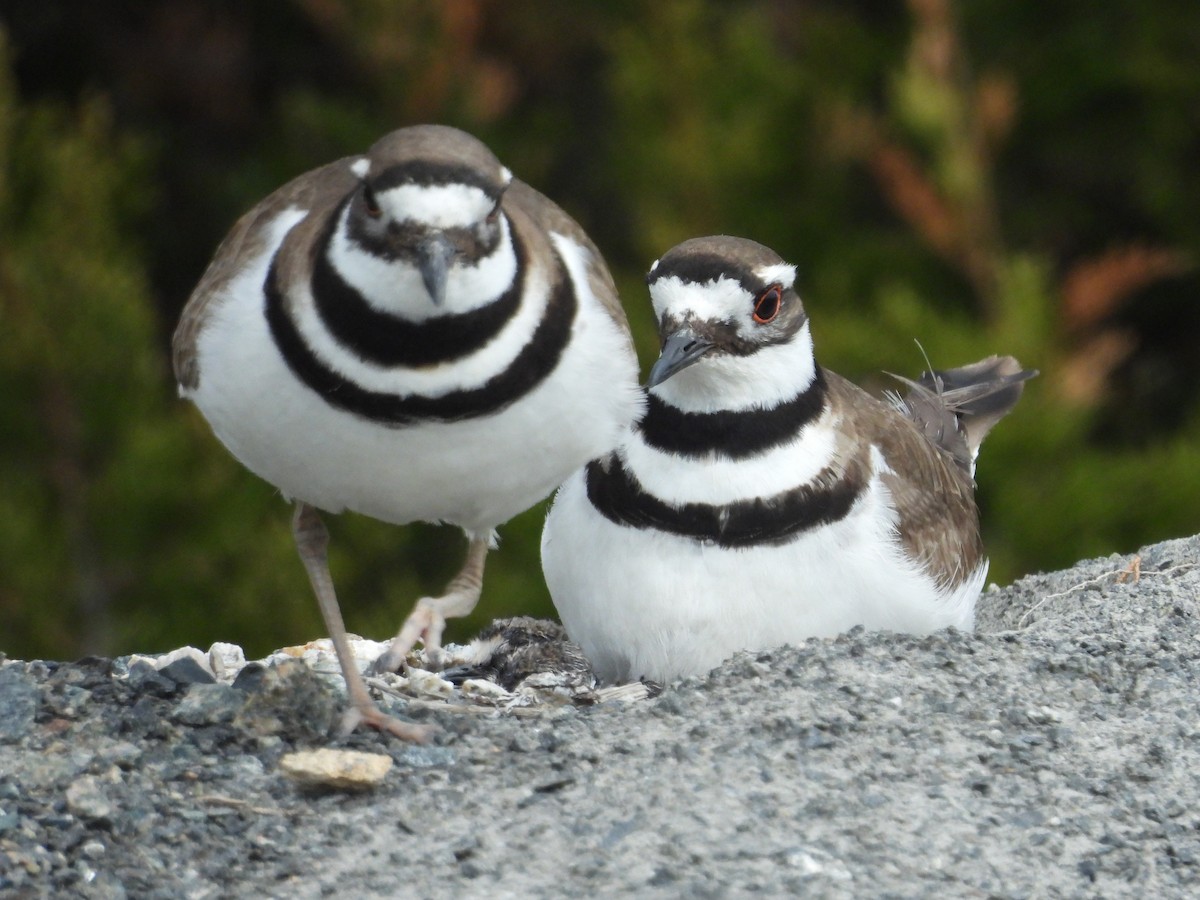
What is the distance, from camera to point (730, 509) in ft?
13.5

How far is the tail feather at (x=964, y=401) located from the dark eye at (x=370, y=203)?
2.31 metres

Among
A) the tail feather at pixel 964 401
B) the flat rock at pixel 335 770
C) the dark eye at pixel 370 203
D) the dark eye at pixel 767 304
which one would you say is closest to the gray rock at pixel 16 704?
the flat rock at pixel 335 770

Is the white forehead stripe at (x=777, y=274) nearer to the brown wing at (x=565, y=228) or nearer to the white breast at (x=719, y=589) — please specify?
the brown wing at (x=565, y=228)

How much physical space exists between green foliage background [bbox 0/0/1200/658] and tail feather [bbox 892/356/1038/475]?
1.58 feet

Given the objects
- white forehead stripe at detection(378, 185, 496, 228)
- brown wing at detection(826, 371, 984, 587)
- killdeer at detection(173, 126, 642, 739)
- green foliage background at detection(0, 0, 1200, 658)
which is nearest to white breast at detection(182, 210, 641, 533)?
killdeer at detection(173, 126, 642, 739)

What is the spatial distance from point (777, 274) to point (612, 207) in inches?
172

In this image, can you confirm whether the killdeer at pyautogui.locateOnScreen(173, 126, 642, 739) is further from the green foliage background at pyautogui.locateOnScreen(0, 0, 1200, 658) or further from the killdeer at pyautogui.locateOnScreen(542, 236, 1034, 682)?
the green foliage background at pyautogui.locateOnScreen(0, 0, 1200, 658)

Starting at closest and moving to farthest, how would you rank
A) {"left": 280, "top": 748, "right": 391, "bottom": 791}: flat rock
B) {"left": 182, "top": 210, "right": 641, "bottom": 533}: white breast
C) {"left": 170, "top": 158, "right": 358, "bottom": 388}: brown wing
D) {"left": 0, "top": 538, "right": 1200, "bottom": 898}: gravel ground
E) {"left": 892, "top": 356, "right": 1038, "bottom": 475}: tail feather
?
{"left": 0, "top": 538, "right": 1200, "bottom": 898}: gravel ground
{"left": 280, "top": 748, "right": 391, "bottom": 791}: flat rock
{"left": 182, "top": 210, "right": 641, "bottom": 533}: white breast
{"left": 170, "top": 158, "right": 358, "bottom": 388}: brown wing
{"left": 892, "top": 356, "right": 1038, "bottom": 475}: tail feather

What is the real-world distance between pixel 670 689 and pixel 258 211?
132 cm

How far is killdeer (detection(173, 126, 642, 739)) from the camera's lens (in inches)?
131

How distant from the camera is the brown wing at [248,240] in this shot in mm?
3688

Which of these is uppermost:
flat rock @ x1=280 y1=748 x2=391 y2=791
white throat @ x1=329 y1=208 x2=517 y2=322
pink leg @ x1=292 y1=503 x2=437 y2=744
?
white throat @ x1=329 y1=208 x2=517 y2=322

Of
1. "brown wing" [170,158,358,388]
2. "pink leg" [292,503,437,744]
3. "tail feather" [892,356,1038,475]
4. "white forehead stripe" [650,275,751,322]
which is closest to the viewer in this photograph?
"pink leg" [292,503,437,744]

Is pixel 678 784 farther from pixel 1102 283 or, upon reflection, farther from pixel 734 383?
pixel 1102 283
